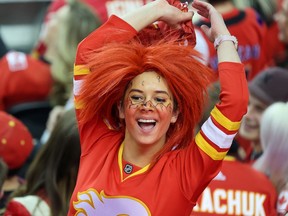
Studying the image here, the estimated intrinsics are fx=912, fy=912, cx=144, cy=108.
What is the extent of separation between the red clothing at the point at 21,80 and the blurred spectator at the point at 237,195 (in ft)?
6.42

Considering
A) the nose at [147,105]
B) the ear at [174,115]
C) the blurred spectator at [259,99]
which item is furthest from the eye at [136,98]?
the blurred spectator at [259,99]

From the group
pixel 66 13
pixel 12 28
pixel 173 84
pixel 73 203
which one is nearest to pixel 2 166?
pixel 73 203

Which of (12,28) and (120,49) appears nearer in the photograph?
(120,49)

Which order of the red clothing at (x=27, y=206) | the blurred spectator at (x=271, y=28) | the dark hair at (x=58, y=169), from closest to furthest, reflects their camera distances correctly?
the red clothing at (x=27, y=206) < the dark hair at (x=58, y=169) < the blurred spectator at (x=271, y=28)

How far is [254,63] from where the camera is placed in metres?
6.18

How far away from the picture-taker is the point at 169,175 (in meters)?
3.29

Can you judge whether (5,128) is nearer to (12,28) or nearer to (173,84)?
(173,84)

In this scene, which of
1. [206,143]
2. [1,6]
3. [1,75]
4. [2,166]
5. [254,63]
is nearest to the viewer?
[206,143]

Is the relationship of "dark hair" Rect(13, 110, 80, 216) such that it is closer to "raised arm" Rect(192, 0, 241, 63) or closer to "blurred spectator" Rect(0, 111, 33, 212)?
"blurred spectator" Rect(0, 111, 33, 212)

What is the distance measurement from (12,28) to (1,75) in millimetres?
2486

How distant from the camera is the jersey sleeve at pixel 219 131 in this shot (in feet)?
10.6

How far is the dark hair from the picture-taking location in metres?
4.07

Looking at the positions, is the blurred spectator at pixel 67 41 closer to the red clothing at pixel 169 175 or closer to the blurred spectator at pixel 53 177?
the blurred spectator at pixel 53 177

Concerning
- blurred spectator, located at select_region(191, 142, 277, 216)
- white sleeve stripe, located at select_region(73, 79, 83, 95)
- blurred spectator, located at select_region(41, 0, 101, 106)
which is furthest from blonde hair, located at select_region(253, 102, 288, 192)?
blurred spectator, located at select_region(41, 0, 101, 106)
